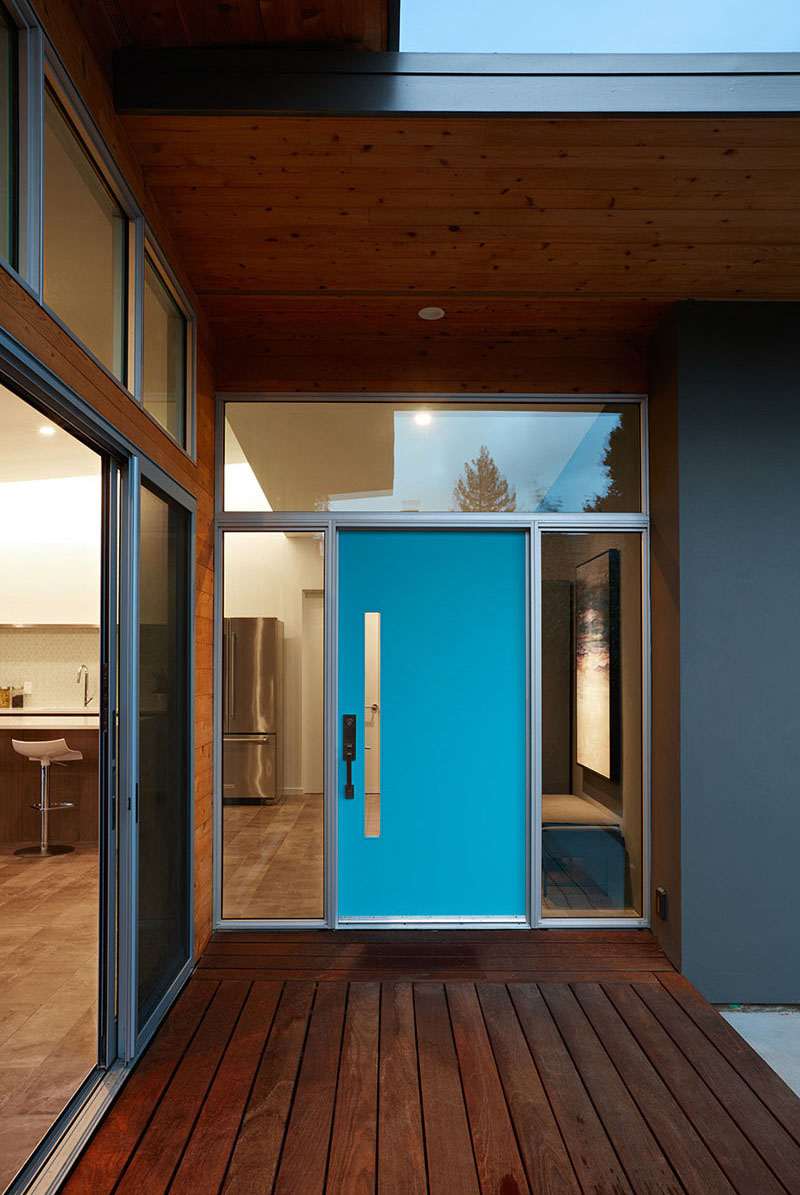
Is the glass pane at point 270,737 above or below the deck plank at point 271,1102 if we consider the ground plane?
above

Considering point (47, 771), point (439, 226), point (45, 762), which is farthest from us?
point (47, 771)

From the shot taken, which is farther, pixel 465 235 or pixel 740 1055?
pixel 465 235

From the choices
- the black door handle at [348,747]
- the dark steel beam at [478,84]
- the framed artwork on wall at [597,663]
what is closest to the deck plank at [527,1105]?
the black door handle at [348,747]

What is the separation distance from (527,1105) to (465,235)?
3.01 meters

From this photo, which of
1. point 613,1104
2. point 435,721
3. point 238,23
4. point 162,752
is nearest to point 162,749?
point 162,752

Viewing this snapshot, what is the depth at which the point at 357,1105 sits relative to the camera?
253cm

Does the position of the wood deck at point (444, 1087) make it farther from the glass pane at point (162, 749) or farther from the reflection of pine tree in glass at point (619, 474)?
the reflection of pine tree in glass at point (619, 474)

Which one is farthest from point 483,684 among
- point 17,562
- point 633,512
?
point 17,562

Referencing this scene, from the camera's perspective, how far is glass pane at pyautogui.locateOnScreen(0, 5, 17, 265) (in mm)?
1889

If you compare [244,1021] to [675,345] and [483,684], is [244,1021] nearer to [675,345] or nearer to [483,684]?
[483,684]

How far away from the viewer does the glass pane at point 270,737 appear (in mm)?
4043

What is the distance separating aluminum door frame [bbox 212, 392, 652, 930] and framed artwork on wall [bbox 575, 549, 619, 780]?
142mm

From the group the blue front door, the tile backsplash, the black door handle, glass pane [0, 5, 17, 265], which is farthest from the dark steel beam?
the tile backsplash

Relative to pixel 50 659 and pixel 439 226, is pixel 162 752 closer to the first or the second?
pixel 439 226
